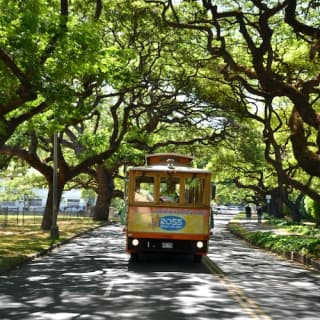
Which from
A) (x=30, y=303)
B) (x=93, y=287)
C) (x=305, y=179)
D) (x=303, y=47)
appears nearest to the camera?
(x=30, y=303)

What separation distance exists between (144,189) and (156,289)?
19.3ft

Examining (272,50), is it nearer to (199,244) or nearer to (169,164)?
(169,164)

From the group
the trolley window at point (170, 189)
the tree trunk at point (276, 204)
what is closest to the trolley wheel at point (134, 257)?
the trolley window at point (170, 189)

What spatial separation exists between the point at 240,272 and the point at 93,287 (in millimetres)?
5130

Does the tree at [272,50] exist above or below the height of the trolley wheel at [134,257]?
above

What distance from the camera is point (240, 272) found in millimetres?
16234

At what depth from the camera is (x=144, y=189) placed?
17969mm

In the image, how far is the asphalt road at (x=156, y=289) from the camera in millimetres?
9781

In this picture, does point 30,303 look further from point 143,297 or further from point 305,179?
point 305,179

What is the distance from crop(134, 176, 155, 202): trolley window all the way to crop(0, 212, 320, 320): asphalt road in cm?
199

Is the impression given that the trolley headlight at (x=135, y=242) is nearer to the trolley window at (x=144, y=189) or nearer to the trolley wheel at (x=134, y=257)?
the trolley wheel at (x=134, y=257)

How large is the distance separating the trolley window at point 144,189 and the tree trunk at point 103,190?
112ft

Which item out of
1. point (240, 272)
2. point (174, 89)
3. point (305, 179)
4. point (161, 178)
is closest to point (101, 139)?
point (174, 89)

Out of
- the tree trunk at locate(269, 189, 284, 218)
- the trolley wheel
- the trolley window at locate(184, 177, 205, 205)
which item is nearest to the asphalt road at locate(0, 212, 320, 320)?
the trolley wheel
